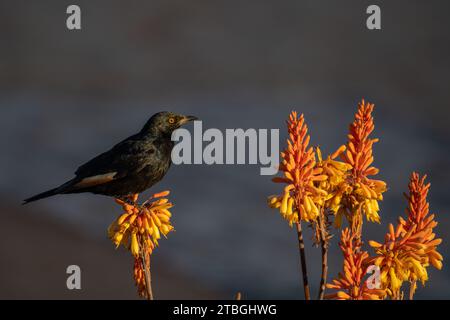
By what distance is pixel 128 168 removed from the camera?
622 cm

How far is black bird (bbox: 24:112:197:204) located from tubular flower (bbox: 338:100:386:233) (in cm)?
234

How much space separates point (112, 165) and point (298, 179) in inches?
108

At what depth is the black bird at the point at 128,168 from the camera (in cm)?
614

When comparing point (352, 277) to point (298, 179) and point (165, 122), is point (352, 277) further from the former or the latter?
point (165, 122)

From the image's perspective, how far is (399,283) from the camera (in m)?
4.22

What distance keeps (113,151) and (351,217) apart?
2.93m

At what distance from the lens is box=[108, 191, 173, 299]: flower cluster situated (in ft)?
14.9

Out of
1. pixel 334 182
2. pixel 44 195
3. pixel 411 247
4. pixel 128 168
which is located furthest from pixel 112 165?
pixel 411 247

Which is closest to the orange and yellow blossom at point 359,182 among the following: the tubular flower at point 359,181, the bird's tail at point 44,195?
the tubular flower at point 359,181

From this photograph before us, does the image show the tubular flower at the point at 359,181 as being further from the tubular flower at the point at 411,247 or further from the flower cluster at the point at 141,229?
the flower cluster at the point at 141,229

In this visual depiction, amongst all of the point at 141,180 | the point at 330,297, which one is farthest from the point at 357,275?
the point at 141,180

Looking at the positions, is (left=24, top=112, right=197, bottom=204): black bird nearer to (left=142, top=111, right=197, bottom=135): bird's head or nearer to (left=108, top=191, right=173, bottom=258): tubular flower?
(left=142, top=111, right=197, bottom=135): bird's head

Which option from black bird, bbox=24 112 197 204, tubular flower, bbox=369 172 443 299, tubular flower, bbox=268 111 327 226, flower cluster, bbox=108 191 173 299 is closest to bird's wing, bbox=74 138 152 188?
black bird, bbox=24 112 197 204
